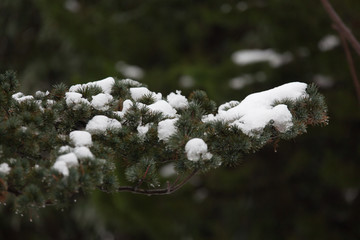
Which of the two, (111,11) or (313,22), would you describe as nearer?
(313,22)

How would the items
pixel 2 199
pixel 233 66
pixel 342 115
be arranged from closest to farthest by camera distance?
pixel 2 199 < pixel 342 115 < pixel 233 66

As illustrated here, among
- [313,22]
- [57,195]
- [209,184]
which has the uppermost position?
[313,22]

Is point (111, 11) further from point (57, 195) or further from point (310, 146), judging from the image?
point (57, 195)

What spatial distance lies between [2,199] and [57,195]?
30 centimetres

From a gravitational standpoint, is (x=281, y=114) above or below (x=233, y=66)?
below

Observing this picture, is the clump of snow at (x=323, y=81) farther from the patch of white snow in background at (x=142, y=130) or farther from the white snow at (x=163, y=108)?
the patch of white snow in background at (x=142, y=130)

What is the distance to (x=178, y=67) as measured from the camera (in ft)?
20.0

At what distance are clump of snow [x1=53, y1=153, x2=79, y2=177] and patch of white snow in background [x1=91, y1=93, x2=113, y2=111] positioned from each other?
46 cm

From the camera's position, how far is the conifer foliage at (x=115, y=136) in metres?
1.63

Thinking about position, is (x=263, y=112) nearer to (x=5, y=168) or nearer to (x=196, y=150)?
(x=196, y=150)

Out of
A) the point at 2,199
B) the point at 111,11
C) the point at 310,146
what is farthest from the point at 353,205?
the point at 2,199

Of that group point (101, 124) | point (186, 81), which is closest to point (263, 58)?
point (186, 81)

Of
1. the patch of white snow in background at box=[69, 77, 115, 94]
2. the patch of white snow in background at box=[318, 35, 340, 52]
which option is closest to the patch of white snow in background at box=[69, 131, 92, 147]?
the patch of white snow in background at box=[69, 77, 115, 94]

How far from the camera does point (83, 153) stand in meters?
1.71
